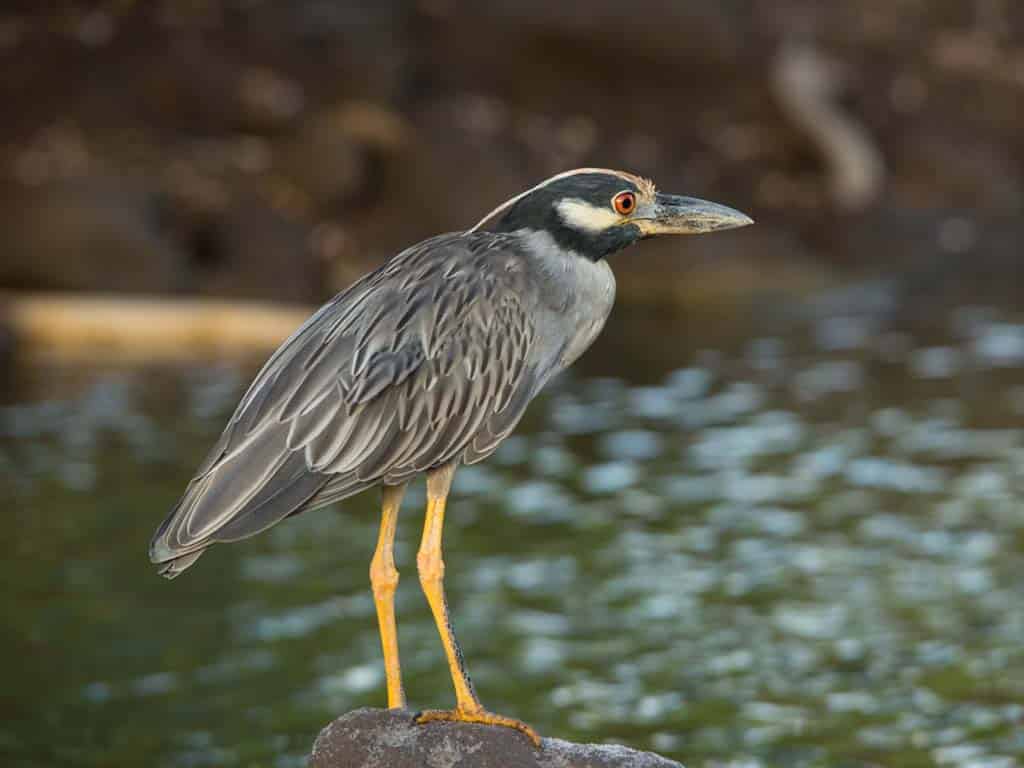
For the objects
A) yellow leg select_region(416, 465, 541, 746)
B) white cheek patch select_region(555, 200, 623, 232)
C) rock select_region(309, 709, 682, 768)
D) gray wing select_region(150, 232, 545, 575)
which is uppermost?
white cheek patch select_region(555, 200, 623, 232)

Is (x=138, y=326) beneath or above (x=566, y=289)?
above

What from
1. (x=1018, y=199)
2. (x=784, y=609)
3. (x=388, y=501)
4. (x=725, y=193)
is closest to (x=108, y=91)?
(x=725, y=193)

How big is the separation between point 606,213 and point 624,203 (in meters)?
0.07

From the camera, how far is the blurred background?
11.4m

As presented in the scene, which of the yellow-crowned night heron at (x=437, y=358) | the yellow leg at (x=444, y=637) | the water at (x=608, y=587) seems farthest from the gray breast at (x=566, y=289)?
the water at (x=608, y=587)

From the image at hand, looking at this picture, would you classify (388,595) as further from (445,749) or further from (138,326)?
(138,326)

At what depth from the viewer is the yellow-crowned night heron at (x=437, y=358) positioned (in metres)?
6.21

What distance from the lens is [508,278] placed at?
6363mm

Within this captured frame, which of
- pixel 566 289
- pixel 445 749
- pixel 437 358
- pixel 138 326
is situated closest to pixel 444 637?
pixel 445 749

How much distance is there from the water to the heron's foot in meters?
4.27

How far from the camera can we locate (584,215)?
6344 millimetres

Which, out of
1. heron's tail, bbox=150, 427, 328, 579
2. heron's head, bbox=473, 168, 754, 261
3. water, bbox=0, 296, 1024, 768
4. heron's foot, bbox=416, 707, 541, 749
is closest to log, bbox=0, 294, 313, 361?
water, bbox=0, 296, 1024, 768

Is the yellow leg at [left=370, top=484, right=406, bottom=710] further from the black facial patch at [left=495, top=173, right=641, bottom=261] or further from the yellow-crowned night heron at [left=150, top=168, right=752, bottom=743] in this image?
the black facial patch at [left=495, top=173, right=641, bottom=261]

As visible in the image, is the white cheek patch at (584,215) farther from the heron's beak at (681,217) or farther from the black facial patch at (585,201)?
the heron's beak at (681,217)
